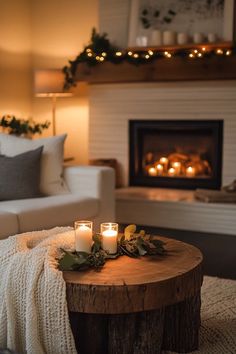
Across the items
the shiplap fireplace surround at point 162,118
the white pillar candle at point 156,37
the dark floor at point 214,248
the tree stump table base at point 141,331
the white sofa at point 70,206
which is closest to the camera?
the tree stump table base at point 141,331

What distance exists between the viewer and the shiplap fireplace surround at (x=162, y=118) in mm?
4547

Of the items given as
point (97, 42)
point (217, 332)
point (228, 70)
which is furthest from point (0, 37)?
point (217, 332)

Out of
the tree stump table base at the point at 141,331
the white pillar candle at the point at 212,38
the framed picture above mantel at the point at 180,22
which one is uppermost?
the framed picture above mantel at the point at 180,22

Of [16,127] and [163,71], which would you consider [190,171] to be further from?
[16,127]

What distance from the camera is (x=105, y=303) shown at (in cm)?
199

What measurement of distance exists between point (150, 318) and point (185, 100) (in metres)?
3.13

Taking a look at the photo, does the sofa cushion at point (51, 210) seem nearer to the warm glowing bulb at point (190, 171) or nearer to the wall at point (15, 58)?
the warm glowing bulb at point (190, 171)

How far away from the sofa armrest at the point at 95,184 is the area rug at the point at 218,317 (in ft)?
3.40

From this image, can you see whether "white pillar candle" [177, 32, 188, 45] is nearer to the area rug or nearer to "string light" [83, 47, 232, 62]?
"string light" [83, 47, 232, 62]

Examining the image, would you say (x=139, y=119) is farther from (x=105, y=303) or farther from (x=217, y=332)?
(x=105, y=303)

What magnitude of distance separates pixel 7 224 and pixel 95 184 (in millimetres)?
878

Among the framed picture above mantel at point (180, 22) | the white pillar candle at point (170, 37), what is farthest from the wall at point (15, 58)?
the white pillar candle at point (170, 37)

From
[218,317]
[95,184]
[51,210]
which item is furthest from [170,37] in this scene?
[218,317]

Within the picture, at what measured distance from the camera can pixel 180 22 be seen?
15.8 feet
